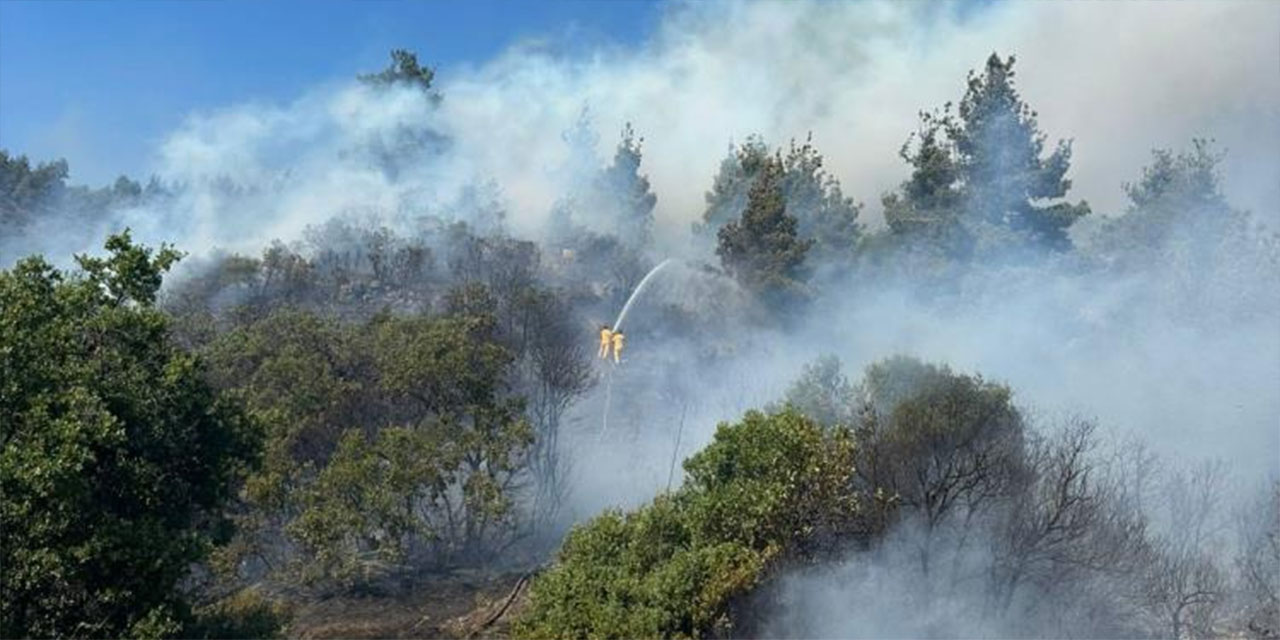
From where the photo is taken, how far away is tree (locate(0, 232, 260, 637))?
1377 centimetres

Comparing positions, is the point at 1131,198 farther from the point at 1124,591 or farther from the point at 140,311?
the point at 140,311

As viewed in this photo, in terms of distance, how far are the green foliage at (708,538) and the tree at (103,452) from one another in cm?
586

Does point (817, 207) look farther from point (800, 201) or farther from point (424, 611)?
point (424, 611)

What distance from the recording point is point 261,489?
27938 mm

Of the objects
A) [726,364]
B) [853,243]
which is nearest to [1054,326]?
[726,364]

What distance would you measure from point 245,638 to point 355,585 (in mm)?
12598

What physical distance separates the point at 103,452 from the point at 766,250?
4013 cm

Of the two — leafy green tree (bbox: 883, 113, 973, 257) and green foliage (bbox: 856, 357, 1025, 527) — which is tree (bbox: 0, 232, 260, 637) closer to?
green foliage (bbox: 856, 357, 1025, 527)

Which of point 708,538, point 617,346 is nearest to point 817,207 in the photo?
point 617,346

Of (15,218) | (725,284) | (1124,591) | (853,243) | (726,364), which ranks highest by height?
A: (15,218)

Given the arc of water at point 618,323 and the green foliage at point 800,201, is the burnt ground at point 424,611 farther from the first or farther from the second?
the green foliage at point 800,201

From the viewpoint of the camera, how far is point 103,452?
1519 cm

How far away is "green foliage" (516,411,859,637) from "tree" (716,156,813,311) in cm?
2849

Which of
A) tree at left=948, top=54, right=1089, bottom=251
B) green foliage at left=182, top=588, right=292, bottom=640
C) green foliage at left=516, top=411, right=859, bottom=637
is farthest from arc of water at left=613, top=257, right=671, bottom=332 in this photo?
green foliage at left=182, top=588, right=292, bottom=640
